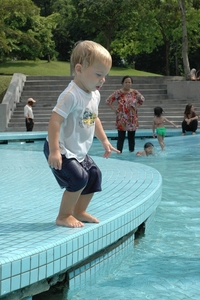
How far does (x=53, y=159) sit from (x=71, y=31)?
158ft

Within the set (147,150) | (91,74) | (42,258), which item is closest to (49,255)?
(42,258)

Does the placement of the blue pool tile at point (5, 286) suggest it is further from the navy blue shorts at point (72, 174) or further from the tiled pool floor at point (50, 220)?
the navy blue shorts at point (72, 174)

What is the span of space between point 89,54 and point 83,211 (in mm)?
1225

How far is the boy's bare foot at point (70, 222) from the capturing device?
15.6 ft

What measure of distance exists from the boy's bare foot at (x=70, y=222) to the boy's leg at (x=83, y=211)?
0.43 ft

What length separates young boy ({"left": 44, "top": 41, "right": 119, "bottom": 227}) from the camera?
4508mm

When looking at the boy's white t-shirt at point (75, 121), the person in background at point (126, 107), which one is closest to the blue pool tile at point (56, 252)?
the boy's white t-shirt at point (75, 121)

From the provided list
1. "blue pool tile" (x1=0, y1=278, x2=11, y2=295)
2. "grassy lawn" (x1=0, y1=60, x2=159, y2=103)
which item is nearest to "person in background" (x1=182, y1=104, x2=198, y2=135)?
"blue pool tile" (x1=0, y1=278, x2=11, y2=295)

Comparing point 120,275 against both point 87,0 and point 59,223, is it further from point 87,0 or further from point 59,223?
point 87,0

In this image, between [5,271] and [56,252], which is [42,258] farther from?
[5,271]

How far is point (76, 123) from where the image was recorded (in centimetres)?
462

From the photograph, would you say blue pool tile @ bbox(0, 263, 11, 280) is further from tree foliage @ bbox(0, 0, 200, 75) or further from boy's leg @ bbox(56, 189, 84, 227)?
tree foliage @ bbox(0, 0, 200, 75)

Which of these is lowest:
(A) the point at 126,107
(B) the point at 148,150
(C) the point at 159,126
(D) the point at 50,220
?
(B) the point at 148,150

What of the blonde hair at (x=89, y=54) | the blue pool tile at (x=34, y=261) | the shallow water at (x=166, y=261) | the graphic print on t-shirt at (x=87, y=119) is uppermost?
the blonde hair at (x=89, y=54)
